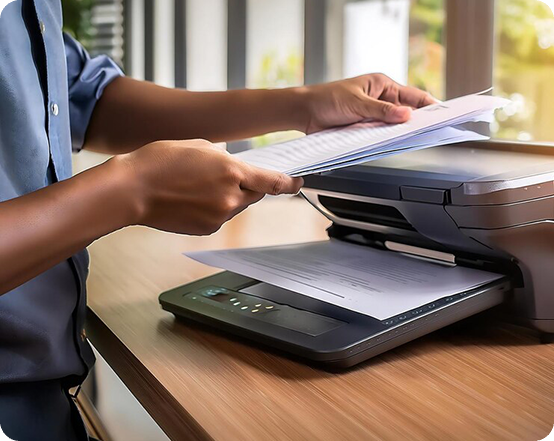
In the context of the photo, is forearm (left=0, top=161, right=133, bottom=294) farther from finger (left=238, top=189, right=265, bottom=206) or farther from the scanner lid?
the scanner lid

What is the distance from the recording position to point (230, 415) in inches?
24.6

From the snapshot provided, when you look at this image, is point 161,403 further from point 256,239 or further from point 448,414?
point 256,239

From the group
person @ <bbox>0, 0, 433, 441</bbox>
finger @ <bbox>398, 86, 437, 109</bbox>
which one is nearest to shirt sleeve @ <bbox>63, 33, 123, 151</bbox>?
Result: person @ <bbox>0, 0, 433, 441</bbox>

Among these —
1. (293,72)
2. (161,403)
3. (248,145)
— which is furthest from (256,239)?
(293,72)

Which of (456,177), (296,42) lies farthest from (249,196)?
(296,42)

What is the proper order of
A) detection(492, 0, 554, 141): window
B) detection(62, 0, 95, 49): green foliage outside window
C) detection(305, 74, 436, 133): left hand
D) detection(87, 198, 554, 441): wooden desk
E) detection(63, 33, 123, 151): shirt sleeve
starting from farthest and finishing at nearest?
detection(62, 0, 95, 49): green foliage outside window < detection(492, 0, 554, 141): window < detection(63, 33, 123, 151): shirt sleeve < detection(305, 74, 436, 133): left hand < detection(87, 198, 554, 441): wooden desk

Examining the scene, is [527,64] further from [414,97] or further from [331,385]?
[331,385]

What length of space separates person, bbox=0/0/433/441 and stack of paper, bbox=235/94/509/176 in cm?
3

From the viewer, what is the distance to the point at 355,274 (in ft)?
2.76

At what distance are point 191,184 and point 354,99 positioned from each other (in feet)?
1.23

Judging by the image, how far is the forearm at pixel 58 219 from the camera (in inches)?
24.8

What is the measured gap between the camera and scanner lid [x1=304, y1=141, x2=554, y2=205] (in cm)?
75

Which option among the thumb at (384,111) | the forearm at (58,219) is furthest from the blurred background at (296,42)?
the forearm at (58,219)

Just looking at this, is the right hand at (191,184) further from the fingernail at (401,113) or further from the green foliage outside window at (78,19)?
the green foliage outside window at (78,19)
